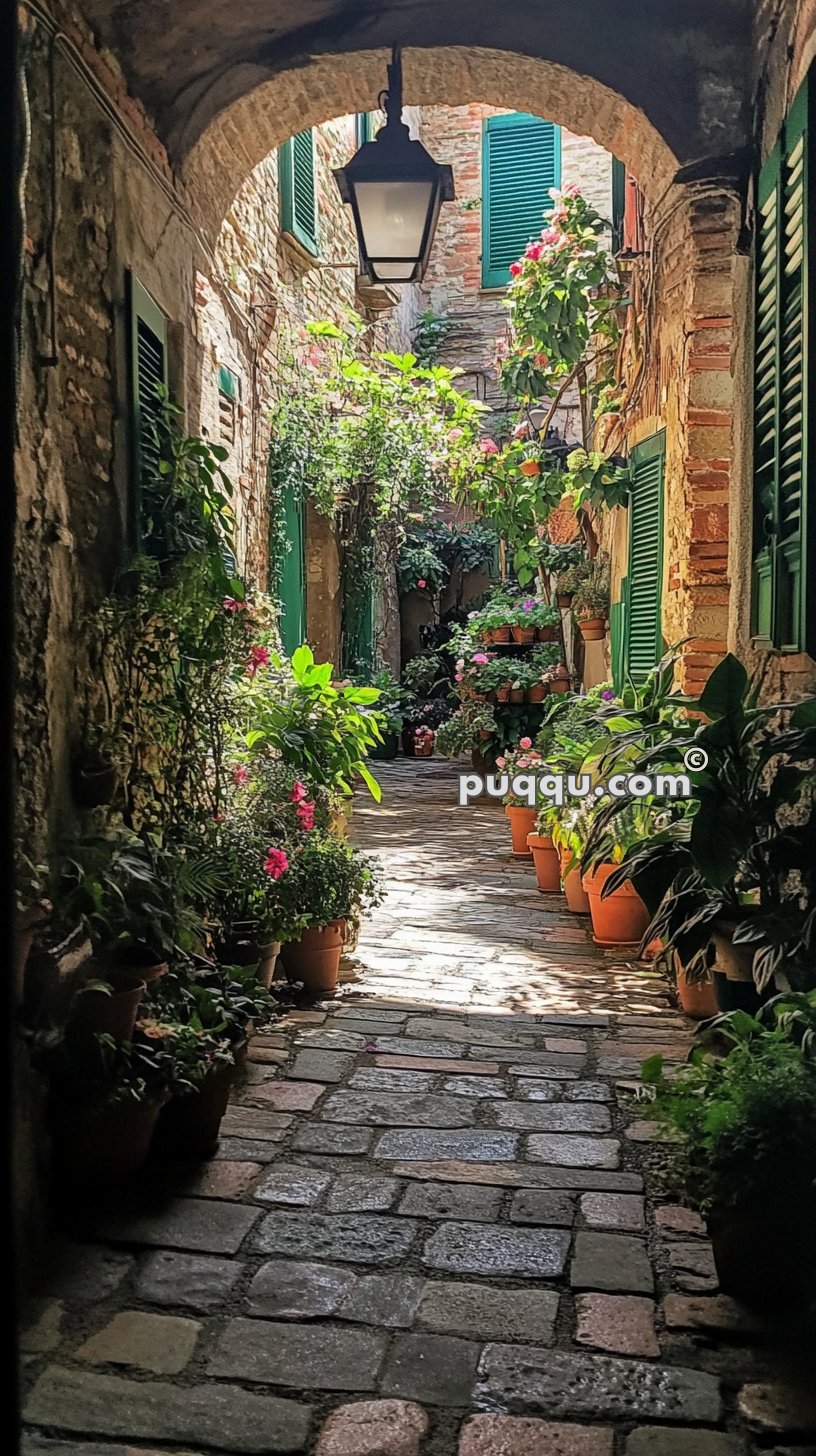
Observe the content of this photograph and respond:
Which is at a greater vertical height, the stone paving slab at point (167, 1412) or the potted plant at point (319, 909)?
the potted plant at point (319, 909)

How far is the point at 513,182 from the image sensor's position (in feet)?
44.7

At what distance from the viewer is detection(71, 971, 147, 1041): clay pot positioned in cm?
291

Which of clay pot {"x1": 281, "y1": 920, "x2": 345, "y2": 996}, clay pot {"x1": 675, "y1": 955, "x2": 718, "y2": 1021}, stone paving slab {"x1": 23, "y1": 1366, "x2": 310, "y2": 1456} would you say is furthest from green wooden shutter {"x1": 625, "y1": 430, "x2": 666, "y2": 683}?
stone paving slab {"x1": 23, "y1": 1366, "x2": 310, "y2": 1456}

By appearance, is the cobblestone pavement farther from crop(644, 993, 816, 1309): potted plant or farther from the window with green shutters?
the window with green shutters

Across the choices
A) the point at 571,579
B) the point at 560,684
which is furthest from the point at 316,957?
the point at 560,684

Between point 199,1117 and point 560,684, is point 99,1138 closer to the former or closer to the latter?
point 199,1117

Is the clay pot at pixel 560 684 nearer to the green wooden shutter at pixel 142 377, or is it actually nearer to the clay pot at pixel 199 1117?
the green wooden shutter at pixel 142 377

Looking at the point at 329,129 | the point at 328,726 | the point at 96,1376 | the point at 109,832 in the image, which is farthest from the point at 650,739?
the point at 329,129

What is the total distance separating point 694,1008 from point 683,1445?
2436mm

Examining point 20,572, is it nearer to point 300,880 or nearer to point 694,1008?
point 300,880

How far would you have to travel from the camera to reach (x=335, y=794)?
574 cm

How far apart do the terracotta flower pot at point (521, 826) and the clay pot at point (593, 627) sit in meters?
1.55

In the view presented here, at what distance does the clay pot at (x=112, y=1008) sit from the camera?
2910 mm

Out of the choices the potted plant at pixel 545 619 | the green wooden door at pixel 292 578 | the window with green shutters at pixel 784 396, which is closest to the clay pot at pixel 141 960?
the window with green shutters at pixel 784 396
